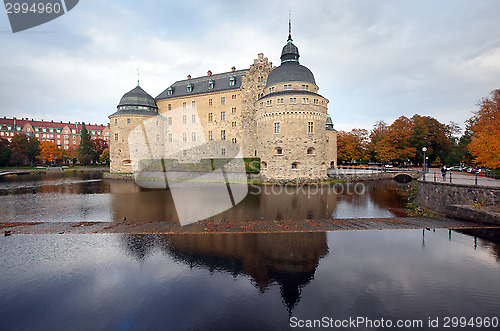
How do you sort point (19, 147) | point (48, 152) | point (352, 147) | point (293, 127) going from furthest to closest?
point (48, 152) < point (19, 147) < point (352, 147) < point (293, 127)

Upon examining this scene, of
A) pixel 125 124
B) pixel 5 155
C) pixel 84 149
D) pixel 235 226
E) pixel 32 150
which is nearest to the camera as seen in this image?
pixel 235 226

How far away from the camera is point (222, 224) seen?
1369 cm

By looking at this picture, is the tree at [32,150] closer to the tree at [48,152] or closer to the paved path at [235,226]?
the tree at [48,152]

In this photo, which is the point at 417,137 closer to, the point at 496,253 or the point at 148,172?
the point at 496,253

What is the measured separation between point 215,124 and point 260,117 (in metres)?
14.0

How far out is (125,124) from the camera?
4506 cm

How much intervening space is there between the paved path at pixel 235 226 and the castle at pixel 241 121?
61.0 ft

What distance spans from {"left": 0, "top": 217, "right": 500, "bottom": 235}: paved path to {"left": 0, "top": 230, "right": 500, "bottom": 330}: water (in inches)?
41.1

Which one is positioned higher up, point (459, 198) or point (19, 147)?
point (19, 147)

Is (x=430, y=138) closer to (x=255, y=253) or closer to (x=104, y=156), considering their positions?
(x=255, y=253)

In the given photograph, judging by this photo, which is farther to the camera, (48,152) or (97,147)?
(97,147)

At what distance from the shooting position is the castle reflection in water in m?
7.83

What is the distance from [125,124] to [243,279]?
45.9 m

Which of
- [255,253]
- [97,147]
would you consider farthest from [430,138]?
[97,147]
